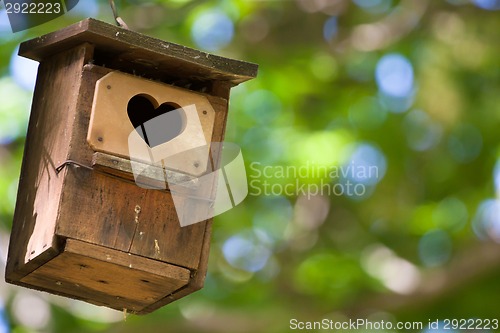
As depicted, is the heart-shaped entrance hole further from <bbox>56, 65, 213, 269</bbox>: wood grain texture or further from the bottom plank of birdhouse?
the bottom plank of birdhouse

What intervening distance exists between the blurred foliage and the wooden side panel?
2604mm

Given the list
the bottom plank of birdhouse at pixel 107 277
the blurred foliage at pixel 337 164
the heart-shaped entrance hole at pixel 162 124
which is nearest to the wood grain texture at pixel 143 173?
the heart-shaped entrance hole at pixel 162 124

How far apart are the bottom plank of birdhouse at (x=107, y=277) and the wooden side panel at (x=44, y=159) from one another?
2.8 inches

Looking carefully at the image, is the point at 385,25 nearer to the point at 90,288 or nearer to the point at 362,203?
the point at 362,203

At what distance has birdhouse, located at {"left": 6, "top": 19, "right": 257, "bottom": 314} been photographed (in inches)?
160

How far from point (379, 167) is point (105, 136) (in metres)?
4.94

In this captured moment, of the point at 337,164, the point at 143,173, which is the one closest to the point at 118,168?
the point at 143,173

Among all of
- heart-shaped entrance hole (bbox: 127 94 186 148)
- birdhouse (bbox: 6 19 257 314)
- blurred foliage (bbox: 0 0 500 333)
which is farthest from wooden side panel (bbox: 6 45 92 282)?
blurred foliage (bbox: 0 0 500 333)

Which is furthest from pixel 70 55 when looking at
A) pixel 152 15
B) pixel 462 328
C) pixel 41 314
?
pixel 462 328

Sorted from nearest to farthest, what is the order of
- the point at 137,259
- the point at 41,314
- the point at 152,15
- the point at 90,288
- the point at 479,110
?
1. the point at 137,259
2. the point at 90,288
3. the point at 152,15
4. the point at 41,314
5. the point at 479,110

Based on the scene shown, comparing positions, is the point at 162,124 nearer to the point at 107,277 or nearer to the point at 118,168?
the point at 118,168

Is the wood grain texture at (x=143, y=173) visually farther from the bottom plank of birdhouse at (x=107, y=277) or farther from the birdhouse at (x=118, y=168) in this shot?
the bottom plank of birdhouse at (x=107, y=277)

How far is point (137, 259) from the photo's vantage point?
408 cm

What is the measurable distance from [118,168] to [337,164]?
14.5 feet
